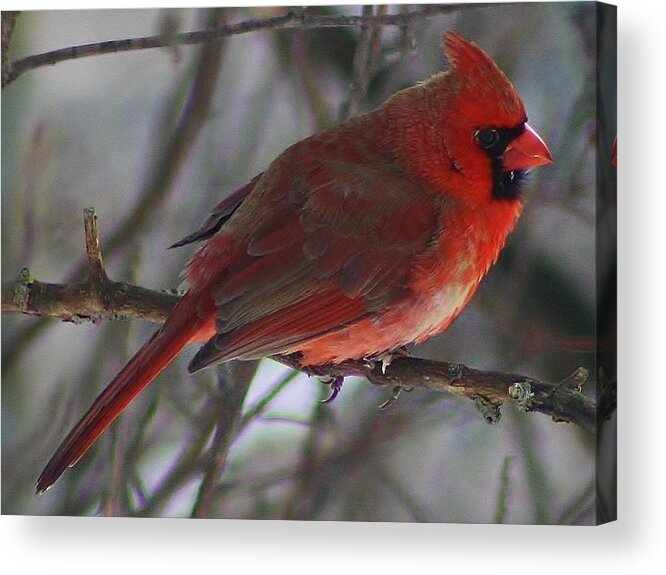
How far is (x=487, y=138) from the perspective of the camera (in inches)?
118

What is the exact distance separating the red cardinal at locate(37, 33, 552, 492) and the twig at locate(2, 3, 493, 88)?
124 mm

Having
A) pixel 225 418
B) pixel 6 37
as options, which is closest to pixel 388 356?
pixel 225 418

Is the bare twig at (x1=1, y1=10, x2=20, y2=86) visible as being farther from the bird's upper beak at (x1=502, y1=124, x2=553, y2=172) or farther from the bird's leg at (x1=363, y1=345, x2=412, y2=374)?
the bird's upper beak at (x1=502, y1=124, x2=553, y2=172)

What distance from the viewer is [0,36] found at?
327cm

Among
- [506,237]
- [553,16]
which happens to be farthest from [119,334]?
[553,16]

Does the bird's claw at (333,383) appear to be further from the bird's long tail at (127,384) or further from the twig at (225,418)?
the bird's long tail at (127,384)

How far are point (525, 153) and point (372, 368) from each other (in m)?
Result: 0.61

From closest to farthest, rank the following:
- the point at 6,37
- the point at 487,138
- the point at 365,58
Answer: the point at 487,138 → the point at 365,58 → the point at 6,37

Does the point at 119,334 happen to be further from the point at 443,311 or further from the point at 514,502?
the point at 514,502

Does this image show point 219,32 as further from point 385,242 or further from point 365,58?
point 385,242

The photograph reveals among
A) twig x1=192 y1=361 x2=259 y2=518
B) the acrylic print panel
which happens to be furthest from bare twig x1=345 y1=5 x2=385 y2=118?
twig x1=192 y1=361 x2=259 y2=518

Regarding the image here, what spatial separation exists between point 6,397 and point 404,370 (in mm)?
1007

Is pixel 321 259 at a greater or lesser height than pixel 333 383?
greater

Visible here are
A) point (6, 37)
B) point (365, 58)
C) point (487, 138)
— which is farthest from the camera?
point (6, 37)
